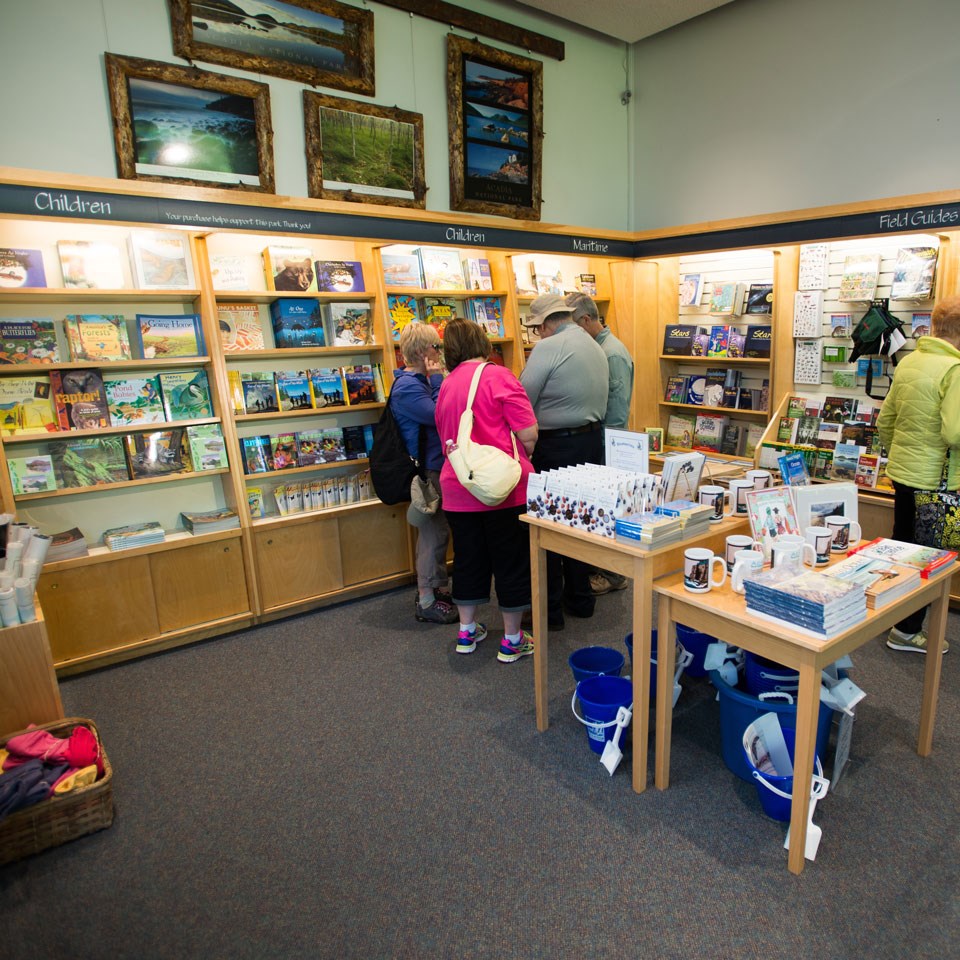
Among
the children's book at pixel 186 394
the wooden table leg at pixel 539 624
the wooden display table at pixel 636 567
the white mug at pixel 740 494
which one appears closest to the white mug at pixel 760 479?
the white mug at pixel 740 494

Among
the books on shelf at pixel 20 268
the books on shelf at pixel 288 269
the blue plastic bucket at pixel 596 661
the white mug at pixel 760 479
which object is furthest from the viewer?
the books on shelf at pixel 288 269

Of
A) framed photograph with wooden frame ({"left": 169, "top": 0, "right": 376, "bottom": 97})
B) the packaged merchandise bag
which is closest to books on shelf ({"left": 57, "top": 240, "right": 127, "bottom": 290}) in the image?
framed photograph with wooden frame ({"left": 169, "top": 0, "right": 376, "bottom": 97})

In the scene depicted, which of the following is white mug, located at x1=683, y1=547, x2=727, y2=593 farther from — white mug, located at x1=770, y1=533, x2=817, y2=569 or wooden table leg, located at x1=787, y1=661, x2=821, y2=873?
wooden table leg, located at x1=787, y1=661, x2=821, y2=873

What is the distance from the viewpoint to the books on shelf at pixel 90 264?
3490 millimetres

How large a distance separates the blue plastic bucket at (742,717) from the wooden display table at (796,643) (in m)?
0.24

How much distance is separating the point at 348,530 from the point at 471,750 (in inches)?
75.8

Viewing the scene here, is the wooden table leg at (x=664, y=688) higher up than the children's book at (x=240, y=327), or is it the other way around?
the children's book at (x=240, y=327)

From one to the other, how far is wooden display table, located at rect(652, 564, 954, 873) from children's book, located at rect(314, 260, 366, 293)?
2.90 meters

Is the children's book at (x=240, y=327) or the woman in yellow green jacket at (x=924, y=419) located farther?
the children's book at (x=240, y=327)

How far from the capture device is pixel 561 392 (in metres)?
3.68

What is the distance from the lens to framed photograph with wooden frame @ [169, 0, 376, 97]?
12.6 feet

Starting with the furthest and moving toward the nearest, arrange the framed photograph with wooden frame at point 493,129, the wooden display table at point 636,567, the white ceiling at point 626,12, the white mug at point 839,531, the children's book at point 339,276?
1. the white ceiling at point 626,12
2. the framed photograph with wooden frame at point 493,129
3. the children's book at point 339,276
4. the white mug at point 839,531
5. the wooden display table at point 636,567

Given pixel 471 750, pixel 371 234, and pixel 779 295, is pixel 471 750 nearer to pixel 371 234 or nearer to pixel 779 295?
pixel 371 234

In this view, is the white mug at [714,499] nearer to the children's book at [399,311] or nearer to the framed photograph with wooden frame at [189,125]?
the children's book at [399,311]
